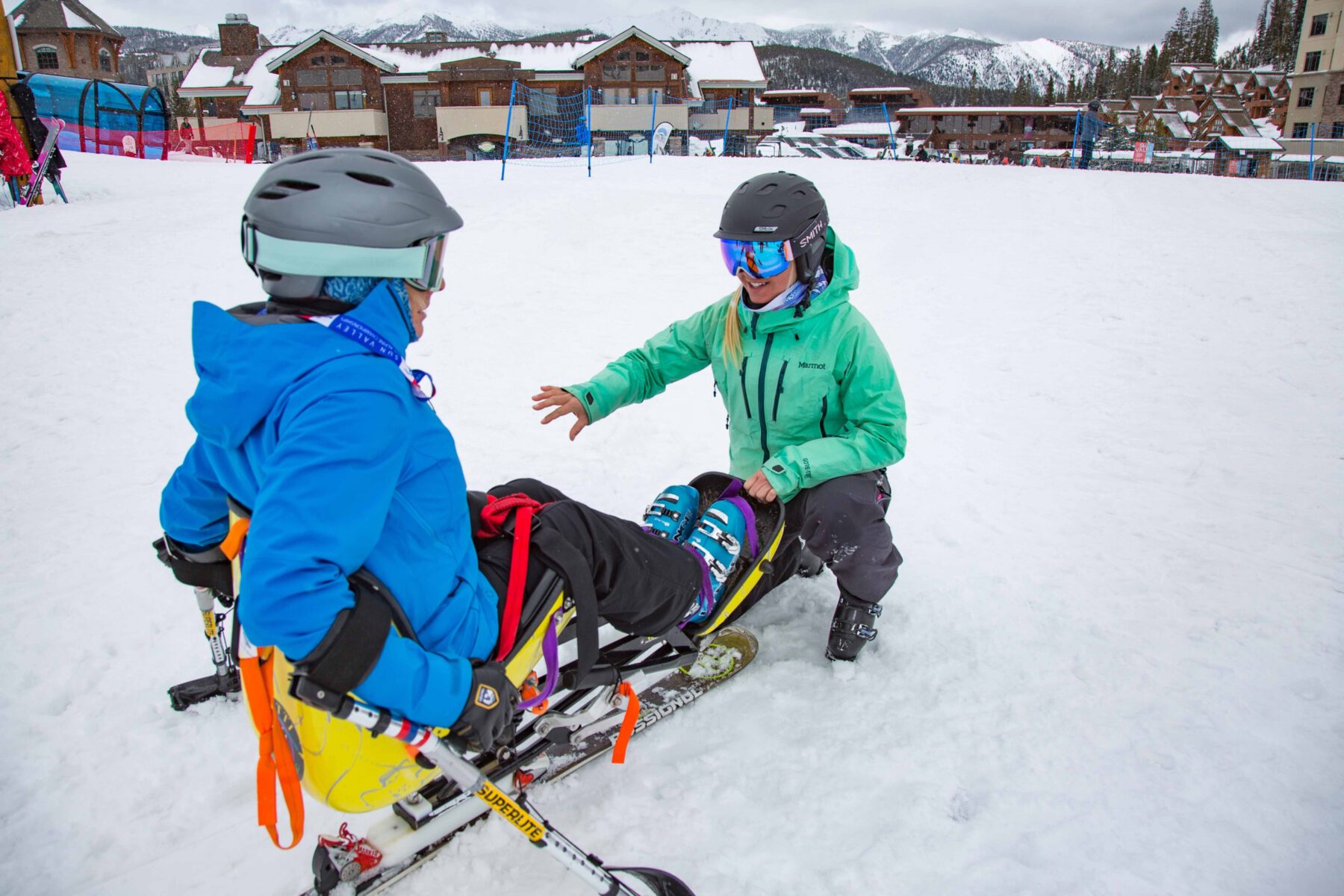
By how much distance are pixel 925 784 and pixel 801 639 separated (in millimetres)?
987

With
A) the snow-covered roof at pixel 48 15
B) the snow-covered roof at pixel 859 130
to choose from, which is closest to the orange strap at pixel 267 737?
the snow-covered roof at pixel 859 130

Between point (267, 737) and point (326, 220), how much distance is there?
4.36 feet

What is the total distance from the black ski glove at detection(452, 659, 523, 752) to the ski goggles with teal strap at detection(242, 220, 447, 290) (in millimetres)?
1075

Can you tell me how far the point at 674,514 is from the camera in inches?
131

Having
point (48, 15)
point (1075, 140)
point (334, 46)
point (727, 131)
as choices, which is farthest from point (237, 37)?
point (1075, 140)

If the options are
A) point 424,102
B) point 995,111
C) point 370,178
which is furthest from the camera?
point 995,111

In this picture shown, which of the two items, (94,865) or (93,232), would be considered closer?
(94,865)

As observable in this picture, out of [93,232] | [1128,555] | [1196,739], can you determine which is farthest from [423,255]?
[93,232]

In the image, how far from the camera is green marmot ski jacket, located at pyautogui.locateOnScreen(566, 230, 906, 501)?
318cm

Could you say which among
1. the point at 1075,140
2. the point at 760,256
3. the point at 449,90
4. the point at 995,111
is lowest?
the point at 760,256

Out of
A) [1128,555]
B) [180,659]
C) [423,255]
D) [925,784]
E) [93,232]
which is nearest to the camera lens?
[423,255]

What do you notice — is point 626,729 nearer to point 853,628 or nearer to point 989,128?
point 853,628

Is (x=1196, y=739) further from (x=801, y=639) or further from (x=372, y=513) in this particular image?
(x=372, y=513)

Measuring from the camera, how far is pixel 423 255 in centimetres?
206
